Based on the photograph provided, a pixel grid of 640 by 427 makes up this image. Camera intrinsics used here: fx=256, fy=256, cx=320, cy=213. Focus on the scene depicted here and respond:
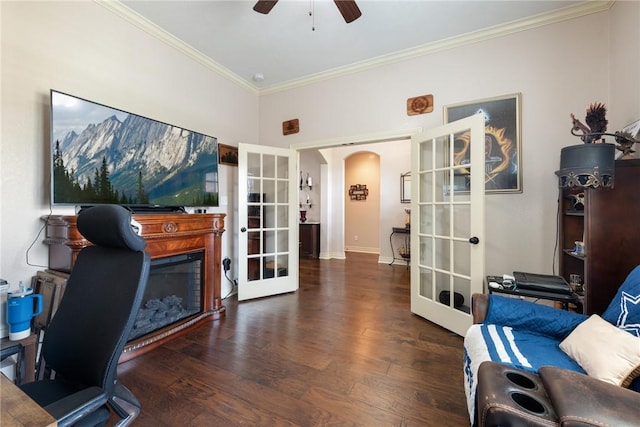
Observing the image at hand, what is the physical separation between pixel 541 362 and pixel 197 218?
2.67 metres

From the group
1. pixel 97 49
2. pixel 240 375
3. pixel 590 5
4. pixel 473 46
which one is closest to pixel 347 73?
pixel 473 46

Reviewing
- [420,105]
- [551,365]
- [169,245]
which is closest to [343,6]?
[420,105]

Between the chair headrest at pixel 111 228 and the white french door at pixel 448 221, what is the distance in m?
2.44

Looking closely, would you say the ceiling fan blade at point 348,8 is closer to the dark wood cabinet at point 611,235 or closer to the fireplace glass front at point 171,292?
the dark wood cabinet at point 611,235

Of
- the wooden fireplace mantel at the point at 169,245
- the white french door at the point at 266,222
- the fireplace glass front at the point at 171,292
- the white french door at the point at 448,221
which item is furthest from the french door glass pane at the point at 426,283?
the fireplace glass front at the point at 171,292

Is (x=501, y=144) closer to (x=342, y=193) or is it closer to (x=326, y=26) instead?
(x=326, y=26)

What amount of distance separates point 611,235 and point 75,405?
2769 millimetres

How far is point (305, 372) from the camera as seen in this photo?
1830mm

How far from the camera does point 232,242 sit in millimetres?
3553

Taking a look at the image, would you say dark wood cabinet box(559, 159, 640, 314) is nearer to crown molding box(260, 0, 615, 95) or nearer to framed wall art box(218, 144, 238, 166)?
crown molding box(260, 0, 615, 95)

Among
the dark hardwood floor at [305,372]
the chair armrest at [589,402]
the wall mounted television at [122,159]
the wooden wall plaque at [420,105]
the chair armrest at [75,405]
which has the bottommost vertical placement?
the dark hardwood floor at [305,372]

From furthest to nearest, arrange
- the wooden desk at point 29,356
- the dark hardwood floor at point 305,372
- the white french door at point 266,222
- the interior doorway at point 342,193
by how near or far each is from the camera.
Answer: the interior doorway at point 342,193 → the white french door at point 266,222 → the wooden desk at point 29,356 → the dark hardwood floor at point 305,372

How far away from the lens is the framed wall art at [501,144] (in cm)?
250

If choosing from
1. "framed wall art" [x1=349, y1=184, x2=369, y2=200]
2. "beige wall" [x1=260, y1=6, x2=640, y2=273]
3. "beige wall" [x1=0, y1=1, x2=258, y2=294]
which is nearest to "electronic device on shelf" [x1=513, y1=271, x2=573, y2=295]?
"beige wall" [x1=260, y1=6, x2=640, y2=273]
